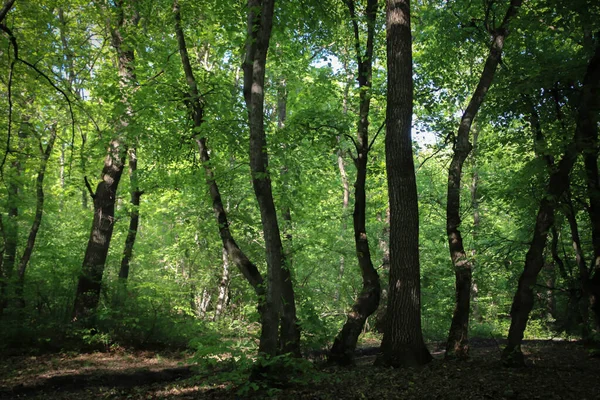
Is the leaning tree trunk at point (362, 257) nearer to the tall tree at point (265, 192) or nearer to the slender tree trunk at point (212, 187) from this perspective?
the slender tree trunk at point (212, 187)

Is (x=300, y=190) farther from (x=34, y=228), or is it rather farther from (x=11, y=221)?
(x=11, y=221)

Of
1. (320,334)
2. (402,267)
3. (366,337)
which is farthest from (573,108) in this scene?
(366,337)

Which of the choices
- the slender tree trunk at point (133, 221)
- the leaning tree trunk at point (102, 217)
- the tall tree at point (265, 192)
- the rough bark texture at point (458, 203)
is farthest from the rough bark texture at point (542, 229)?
the slender tree trunk at point (133, 221)

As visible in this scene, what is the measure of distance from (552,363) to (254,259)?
7.63 m

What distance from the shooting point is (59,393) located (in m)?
7.47

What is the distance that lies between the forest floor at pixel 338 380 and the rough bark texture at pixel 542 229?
1.33ft

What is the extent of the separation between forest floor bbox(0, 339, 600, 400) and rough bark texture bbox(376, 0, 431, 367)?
0.39 meters

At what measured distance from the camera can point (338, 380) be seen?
237 inches

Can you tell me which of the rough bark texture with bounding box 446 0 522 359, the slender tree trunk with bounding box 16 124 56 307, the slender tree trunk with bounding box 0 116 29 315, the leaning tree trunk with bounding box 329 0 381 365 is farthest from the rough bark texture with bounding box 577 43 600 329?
the slender tree trunk with bounding box 0 116 29 315

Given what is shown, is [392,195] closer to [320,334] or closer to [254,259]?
[320,334]

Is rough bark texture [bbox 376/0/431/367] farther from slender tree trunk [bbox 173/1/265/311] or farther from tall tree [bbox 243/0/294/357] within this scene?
slender tree trunk [bbox 173/1/265/311]

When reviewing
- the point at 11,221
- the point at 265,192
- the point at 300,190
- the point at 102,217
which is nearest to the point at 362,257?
the point at 300,190

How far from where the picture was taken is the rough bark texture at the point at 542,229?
633cm

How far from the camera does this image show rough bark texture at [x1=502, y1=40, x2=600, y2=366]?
6332 mm
